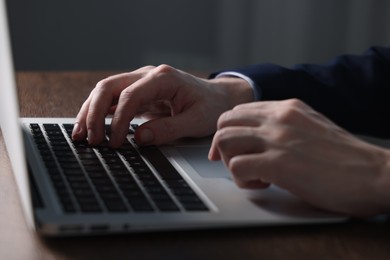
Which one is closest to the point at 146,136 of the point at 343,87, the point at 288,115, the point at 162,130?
the point at 162,130

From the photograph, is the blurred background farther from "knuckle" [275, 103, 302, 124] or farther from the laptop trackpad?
"knuckle" [275, 103, 302, 124]

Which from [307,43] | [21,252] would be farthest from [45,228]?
[307,43]

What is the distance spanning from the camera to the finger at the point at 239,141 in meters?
0.81

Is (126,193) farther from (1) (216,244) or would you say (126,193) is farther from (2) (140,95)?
(2) (140,95)

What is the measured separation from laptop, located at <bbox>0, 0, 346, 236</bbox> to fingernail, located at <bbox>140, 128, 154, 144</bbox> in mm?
36

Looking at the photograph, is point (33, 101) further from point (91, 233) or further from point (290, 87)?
point (91, 233)

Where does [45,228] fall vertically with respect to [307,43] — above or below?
above

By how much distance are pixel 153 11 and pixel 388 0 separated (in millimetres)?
1105

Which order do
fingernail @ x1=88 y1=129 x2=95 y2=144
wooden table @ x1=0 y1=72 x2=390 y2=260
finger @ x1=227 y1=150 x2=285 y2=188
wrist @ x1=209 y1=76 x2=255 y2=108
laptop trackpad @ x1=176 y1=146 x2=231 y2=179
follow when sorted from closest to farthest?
1. wooden table @ x1=0 y1=72 x2=390 y2=260
2. finger @ x1=227 y1=150 x2=285 y2=188
3. laptop trackpad @ x1=176 y1=146 x2=231 y2=179
4. fingernail @ x1=88 y1=129 x2=95 y2=144
5. wrist @ x1=209 y1=76 x2=255 y2=108

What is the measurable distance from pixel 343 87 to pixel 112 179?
2.13 ft

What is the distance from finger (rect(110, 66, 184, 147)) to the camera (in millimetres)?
1012

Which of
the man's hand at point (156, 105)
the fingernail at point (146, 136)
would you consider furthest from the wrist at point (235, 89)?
the fingernail at point (146, 136)

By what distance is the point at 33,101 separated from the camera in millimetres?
1407

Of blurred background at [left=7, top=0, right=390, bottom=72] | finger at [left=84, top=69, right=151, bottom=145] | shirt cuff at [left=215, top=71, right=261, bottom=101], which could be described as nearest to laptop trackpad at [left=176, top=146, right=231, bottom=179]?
finger at [left=84, top=69, right=151, bottom=145]
